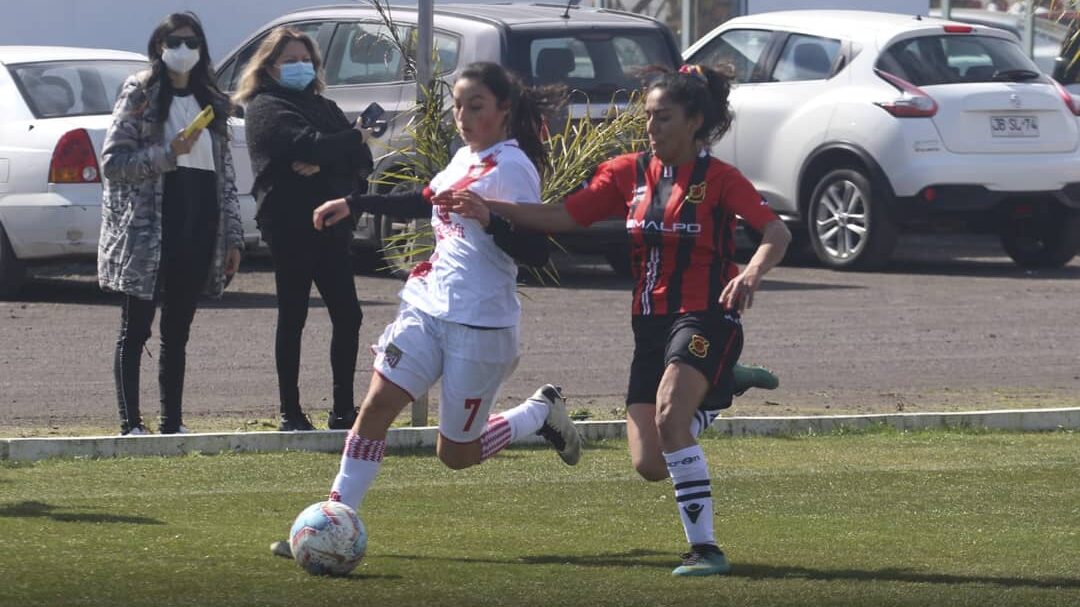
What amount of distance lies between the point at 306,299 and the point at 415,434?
0.78 metres

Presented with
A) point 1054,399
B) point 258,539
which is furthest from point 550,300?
point 258,539

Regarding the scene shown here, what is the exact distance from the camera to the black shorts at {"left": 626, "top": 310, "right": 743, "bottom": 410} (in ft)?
22.9

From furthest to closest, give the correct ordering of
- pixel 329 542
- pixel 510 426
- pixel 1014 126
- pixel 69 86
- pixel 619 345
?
pixel 1014 126 < pixel 69 86 < pixel 619 345 < pixel 510 426 < pixel 329 542

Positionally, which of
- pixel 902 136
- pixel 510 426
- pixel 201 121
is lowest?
pixel 902 136

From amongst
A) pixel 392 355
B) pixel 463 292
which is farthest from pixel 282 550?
pixel 463 292

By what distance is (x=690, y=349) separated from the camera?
22.9 feet

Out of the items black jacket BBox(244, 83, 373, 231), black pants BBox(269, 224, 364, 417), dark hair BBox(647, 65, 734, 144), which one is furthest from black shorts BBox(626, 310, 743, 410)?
black pants BBox(269, 224, 364, 417)

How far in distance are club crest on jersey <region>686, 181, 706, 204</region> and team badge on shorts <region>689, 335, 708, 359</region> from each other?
17.3 inches

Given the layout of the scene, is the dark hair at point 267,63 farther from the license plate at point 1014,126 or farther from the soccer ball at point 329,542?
the license plate at point 1014,126

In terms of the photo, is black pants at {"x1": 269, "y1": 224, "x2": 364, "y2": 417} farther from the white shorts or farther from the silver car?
the silver car

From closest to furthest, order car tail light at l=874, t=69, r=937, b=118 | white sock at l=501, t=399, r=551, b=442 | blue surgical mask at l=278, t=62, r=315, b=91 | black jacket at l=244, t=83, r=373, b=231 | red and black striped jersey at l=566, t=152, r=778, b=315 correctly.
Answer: red and black striped jersey at l=566, t=152, r=778, b=315, white sock at l=501, t=399, r=551, b=442, black jacket at l=244, t=83, r=373, b=231, blue surgical mask at l=278, t=62, r=315, b=91, car tail light at l=874, t=69, r=937, b=118

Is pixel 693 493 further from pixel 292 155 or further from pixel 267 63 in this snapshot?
pixel 267 63

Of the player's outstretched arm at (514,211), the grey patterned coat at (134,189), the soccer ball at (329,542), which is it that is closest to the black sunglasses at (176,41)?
the grey patterned coat at (134,189)

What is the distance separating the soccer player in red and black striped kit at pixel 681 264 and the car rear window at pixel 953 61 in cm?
1027
